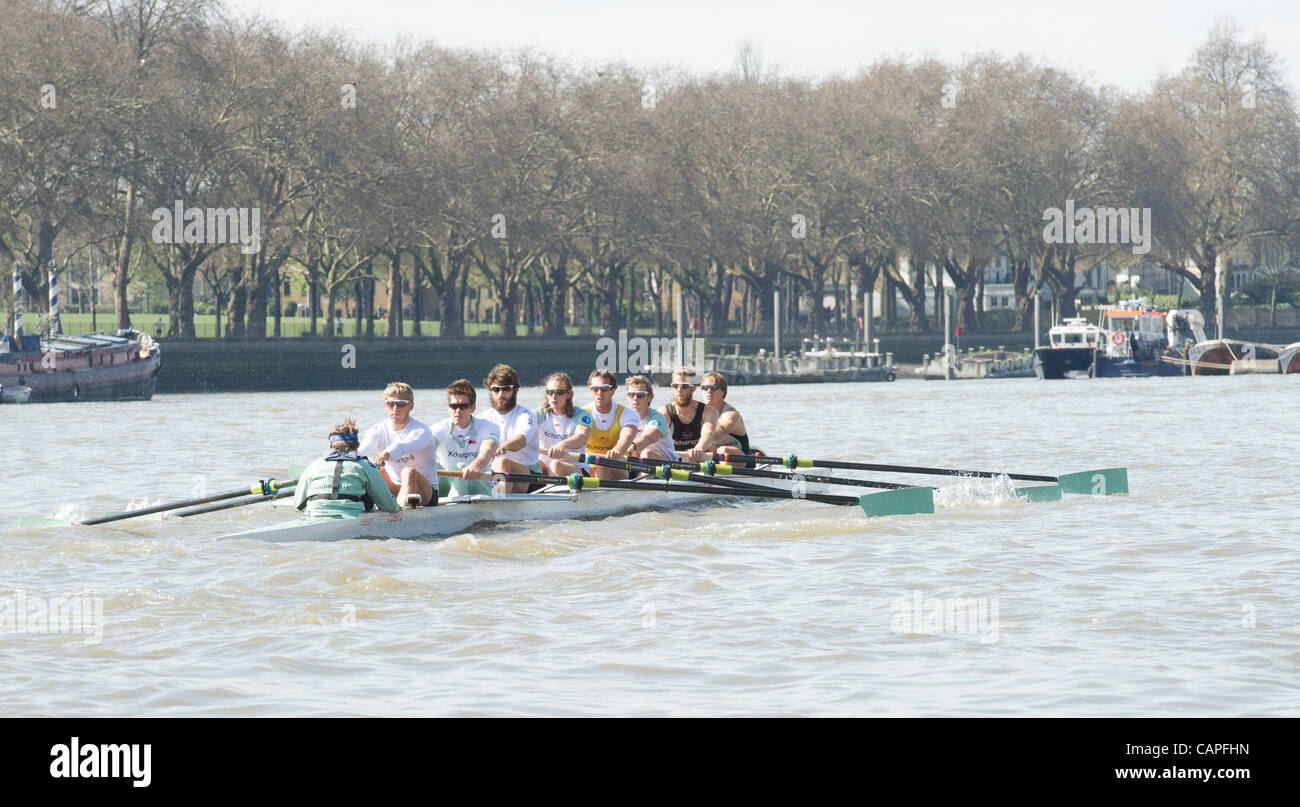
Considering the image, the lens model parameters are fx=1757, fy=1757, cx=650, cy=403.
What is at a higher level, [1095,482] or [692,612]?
[1095,482]

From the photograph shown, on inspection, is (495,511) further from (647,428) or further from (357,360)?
(357,360)

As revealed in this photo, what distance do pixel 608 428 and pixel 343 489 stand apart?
4134 mm

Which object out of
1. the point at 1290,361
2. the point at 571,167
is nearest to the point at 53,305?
the point at 571,167

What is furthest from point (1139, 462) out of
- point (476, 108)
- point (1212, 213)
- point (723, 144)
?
point (1212, 213)

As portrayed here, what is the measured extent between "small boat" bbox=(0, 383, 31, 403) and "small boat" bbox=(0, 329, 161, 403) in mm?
117

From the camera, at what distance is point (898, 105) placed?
251 feet

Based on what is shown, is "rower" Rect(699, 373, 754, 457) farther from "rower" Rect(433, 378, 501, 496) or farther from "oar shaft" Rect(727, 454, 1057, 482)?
"rower" Rect(433, 378, 501, 496)

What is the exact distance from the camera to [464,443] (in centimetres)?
1639

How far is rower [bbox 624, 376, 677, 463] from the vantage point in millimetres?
17656

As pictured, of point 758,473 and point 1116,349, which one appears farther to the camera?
point 1116,349

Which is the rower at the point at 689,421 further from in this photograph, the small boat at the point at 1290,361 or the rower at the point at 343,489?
the small boat at the point at 1290,361

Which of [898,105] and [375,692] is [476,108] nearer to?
[898,105]

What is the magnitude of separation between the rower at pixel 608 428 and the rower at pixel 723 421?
1.24 metres
